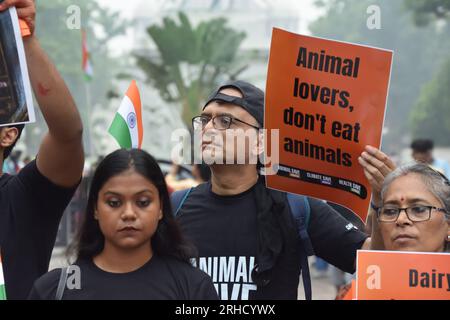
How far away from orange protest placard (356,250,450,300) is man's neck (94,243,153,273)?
68 centimetres

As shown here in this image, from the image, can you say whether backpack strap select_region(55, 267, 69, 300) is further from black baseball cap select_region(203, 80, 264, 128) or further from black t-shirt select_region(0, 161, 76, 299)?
black baseball cap select_region(203, 80, 264, 128)

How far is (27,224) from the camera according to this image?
117 inches

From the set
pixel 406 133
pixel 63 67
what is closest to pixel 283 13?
pixel 63 67

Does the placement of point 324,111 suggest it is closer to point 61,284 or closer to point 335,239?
point 335,239

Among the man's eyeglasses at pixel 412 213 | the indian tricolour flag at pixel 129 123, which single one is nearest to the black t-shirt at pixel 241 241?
the man's eyeglasses at pixel 412 213

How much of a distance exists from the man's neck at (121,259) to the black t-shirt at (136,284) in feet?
Result: 0.07

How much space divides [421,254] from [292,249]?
836 mm

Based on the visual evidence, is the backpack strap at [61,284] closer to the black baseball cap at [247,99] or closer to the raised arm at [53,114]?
the raised arm at [53,114]

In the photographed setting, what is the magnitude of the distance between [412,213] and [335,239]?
1.68 feet

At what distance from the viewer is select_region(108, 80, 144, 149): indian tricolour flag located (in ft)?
13.5

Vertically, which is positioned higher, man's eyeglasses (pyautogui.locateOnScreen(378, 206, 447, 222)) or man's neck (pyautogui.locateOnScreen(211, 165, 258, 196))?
man's neck (pyautogui.locateOnScreen(211, 165, 258, 196))

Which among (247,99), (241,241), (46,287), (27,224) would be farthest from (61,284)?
(247,99)

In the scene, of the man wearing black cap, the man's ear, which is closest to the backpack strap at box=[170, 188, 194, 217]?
the man wearing black cap
